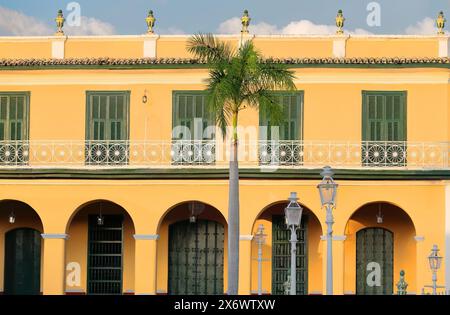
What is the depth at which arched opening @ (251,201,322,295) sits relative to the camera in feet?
115

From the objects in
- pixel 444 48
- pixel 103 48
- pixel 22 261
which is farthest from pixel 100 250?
pixel 444 48

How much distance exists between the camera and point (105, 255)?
118 feet

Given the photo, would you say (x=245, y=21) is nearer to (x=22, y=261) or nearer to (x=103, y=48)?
(x=103, y=48)

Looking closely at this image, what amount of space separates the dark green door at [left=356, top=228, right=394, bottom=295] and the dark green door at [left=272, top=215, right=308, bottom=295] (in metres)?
1.49

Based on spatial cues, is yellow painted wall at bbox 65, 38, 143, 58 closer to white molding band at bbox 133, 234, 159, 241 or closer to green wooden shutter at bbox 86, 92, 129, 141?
green wooden shutter at bbox 86, 92, 129, 141

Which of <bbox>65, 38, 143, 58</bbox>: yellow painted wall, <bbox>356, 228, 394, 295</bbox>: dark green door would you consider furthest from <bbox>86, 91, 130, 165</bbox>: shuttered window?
<bbox>356, 228, 394, 295</bbox>: dark green door

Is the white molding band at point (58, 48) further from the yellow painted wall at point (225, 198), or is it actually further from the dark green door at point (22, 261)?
the dark green door at point (22, 261)

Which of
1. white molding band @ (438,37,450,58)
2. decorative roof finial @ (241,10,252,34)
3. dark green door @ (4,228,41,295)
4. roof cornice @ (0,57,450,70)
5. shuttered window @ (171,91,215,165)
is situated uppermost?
decorative roof finial @ (241,10,252,34)

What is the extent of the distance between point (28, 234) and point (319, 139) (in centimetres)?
897

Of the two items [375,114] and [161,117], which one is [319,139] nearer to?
[375,114]

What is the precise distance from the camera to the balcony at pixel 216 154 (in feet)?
111
